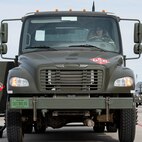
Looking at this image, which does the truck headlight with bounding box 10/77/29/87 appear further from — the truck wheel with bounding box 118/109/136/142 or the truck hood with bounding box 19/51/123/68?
the truck wheel with bounding box 118/109/136/142

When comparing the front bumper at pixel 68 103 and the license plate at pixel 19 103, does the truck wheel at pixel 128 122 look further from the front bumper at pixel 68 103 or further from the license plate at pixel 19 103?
the license plate at pixel 19 103

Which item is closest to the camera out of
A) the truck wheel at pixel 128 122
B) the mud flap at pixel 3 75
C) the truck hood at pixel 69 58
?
the truck hood at pixel 69 58

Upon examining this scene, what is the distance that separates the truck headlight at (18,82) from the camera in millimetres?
9177

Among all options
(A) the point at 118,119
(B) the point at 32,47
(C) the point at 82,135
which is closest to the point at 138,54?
(A) the point at 118,119

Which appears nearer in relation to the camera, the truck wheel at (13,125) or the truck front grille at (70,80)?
the truck front grille at (70,80)

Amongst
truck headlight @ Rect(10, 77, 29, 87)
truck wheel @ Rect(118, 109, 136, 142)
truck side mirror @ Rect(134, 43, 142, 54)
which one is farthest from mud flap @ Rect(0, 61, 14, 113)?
truck wheel @ Rect(118, 109, 136, 142)

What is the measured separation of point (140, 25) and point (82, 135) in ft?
13.4

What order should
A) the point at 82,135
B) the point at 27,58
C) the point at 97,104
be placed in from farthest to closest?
the point at 82,135, the point at 27,58, the point at 97,104

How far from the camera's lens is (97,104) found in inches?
355

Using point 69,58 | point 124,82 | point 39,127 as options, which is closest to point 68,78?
point 69,58

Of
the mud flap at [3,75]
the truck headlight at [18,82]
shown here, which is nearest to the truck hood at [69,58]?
the truck headlight at [18,82]

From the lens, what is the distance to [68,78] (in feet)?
30.4

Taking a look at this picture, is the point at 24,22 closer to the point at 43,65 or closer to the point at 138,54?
the point at 43,65

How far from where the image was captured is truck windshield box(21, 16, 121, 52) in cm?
1029
